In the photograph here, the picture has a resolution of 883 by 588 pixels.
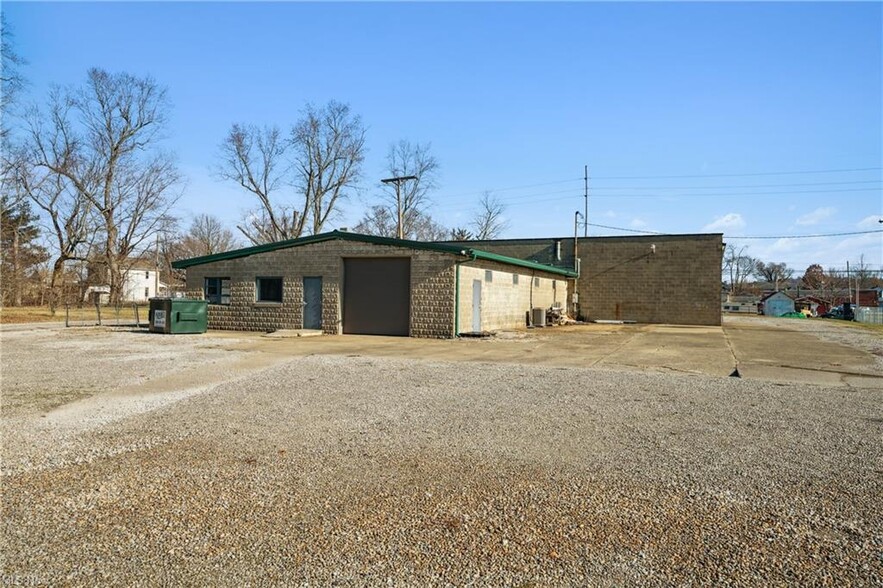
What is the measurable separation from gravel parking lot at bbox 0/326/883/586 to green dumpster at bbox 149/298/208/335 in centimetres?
1063

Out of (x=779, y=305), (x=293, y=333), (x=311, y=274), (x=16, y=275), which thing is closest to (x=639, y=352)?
(x=293, y=333)

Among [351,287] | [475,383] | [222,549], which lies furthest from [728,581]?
[351,287]

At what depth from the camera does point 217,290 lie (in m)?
21.3

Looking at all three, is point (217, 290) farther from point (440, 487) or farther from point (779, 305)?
point (779, 305)

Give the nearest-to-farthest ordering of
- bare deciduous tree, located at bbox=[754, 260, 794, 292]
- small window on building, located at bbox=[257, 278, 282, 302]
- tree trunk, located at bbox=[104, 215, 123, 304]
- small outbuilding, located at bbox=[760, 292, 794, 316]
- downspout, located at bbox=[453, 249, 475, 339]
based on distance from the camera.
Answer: downspout, located at bbox=[453, 249, 475, 339], small window on building, located at bbox=[257, 278, 282, 302], tree trunk, located at bbox=[104, 215, 123, 304], small outbuilding, located at bbox=[760, 292, 794, 316], bare deciduous tree, located at bbox=[754, 260, 794, 292]

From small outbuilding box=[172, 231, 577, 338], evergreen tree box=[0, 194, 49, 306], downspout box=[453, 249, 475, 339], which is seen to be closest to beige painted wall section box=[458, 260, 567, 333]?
small outbuilding box=[172, 231, 577, 338]

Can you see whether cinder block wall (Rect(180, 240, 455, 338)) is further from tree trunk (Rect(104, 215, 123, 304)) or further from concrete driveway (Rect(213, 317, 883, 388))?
tree trunk (Rect(104, 215, 123, 304))

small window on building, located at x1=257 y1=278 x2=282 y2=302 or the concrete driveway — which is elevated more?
small window on building, located at x1=257 y1=278 x2=282 y2=302

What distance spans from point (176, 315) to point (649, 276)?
72.5ft

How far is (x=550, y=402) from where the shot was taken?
24.1 feet

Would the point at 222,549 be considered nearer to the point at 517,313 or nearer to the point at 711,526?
the point at 711,526

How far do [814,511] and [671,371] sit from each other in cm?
721

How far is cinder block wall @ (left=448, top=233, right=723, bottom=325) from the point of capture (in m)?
28.1

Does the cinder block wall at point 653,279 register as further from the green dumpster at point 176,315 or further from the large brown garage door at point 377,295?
the green dumpster at point 176,315
